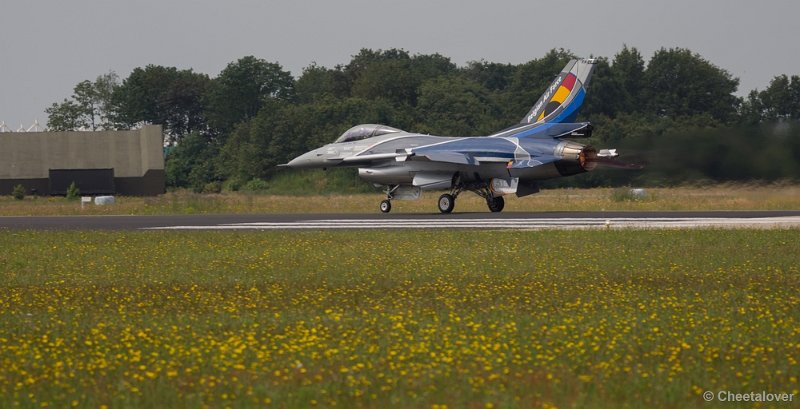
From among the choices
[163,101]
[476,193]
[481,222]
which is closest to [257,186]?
[476,193]

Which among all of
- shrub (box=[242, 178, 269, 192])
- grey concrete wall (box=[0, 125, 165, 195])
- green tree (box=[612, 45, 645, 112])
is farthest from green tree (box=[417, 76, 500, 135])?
grey concrete wall (box=[0, 125, 165, 195])

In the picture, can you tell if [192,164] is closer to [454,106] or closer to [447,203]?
[454,106]

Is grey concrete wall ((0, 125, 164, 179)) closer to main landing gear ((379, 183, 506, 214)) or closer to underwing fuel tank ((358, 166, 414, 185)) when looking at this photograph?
underwing fuel tank ((358, 166, 414, 185))

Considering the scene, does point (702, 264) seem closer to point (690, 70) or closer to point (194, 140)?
point (690, 70)

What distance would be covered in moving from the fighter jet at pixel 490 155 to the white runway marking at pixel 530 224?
2714 mm

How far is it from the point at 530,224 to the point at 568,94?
324 inches

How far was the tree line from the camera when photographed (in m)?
28.7

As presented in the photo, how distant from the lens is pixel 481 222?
2819 centimetres

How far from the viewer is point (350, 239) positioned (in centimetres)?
2203

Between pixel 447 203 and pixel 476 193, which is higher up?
pixel 476 193

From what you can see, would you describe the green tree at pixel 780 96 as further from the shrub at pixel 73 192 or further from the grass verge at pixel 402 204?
the shrub at pixel 73 192

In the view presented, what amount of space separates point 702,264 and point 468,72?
350 ft

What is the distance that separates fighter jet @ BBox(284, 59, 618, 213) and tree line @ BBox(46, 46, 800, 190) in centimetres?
212

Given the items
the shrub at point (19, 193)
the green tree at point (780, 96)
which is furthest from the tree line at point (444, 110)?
the shrub at point (19, 193)
